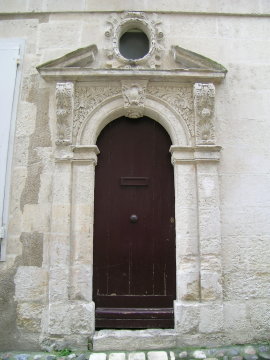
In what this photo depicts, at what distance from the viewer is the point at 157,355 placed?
3.07 metres

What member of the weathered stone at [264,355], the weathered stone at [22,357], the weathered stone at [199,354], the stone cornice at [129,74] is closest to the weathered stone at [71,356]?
the weathered stone at [22,357]

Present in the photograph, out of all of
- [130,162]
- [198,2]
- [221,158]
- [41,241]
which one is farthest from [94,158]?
[198,2]

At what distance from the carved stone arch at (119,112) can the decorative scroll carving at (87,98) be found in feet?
0.16

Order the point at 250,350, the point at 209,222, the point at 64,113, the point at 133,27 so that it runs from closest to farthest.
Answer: the point at 250,350 < the point at 209,222 < the point at 64,113 < the point at 133,27

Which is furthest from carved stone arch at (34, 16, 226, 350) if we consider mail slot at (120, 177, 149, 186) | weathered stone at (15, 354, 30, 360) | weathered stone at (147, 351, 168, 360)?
mail slot at (120, 177, 149, 186)

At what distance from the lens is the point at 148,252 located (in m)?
3.57

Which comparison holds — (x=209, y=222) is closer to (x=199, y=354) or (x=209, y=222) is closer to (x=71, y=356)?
(x=199, y=354)

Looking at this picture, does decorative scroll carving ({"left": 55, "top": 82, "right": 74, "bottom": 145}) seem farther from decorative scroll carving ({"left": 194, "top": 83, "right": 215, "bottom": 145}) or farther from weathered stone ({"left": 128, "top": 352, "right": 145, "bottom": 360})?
weathered stone ({"left": 128, "top": 352, "right": 145, "bottom": 360})

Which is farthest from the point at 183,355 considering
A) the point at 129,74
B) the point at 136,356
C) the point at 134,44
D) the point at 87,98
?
the point at 134,44

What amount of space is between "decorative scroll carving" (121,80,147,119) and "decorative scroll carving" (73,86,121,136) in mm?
100

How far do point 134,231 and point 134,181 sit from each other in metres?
0.56

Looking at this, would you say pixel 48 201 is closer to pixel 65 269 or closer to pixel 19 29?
pixel 65 269

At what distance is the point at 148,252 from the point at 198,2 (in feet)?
9.95

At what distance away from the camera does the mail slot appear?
3.65 meters
